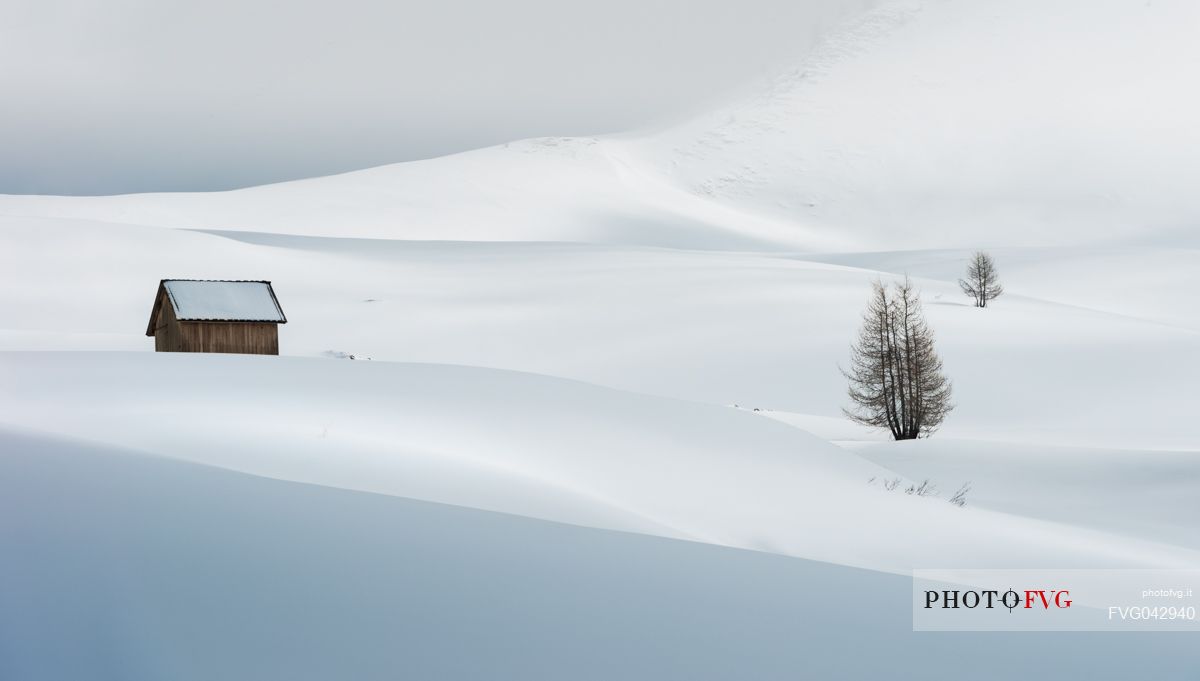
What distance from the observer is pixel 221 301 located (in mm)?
36125

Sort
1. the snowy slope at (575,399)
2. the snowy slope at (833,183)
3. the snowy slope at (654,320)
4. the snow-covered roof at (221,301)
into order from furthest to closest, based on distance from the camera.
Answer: the snowy slope at (833,183) < the snowy slope at (654,320) < the snow-covered roof at (221,301) < the snowy slope at (575,399)

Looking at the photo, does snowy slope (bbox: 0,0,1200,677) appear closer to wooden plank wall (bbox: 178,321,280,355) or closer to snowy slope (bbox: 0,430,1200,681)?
snowy slope (bbox: 0,430,1200,681)

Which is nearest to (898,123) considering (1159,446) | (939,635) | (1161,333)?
(1161,333)

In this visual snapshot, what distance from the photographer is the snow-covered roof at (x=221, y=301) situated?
116 ft

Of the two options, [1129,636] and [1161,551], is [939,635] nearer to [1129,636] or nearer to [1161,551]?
[1129,636]

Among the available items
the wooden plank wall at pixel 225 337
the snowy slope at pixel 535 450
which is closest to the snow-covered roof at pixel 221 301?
the wooden plank wall at pixel 225 337

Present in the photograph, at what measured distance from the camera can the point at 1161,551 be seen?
2152cm

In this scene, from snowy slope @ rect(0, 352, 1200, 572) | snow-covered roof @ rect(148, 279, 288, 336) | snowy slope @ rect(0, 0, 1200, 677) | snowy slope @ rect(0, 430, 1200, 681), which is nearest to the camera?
snowy slope @ rect(0, 430, 1200, 681)

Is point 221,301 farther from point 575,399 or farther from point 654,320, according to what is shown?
point 654,320

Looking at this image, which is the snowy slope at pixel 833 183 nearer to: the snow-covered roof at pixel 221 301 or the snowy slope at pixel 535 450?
→ the snow-covered roof at pixel 221 301

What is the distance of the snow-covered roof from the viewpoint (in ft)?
116

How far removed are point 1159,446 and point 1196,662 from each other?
32.2 m

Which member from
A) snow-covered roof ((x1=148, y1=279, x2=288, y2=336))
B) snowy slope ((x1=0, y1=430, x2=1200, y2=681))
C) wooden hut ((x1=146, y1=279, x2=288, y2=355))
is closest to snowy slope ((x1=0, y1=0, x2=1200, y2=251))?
snow-covered roof ((x1=148, y1=279, x2=288, y2=336))

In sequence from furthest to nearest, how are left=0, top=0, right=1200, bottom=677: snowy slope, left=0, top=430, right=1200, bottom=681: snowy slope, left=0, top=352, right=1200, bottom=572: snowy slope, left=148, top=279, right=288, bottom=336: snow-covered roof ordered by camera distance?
left=148, top=279, right=288, bottom=336: snow-covered roof < left=0, top=352, right=1200, bottom=572: snowy slope < left=0, top=0, right=1200, bottom=677: snowy slope < left=0, top=430, right=1200, bottom=681: snowy slope
